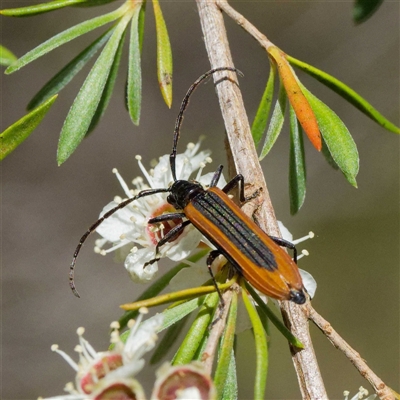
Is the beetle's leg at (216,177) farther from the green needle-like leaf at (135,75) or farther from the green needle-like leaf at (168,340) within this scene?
the green needle-like leaf at (168,340)

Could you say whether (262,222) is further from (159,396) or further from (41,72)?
(41,72)

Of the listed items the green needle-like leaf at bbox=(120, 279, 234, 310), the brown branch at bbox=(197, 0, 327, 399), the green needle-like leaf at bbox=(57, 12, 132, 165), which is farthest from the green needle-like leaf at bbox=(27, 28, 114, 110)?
the green needle-like leaf at bbox=(120, 279, 234, 310)

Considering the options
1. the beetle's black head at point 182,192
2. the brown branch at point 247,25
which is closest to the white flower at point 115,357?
the beetle's black head at point 182,192

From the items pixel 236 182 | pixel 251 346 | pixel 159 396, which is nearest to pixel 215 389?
pixel 159 396

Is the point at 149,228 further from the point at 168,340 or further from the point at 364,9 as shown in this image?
the point at 364,9

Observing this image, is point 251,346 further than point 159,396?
Yes
